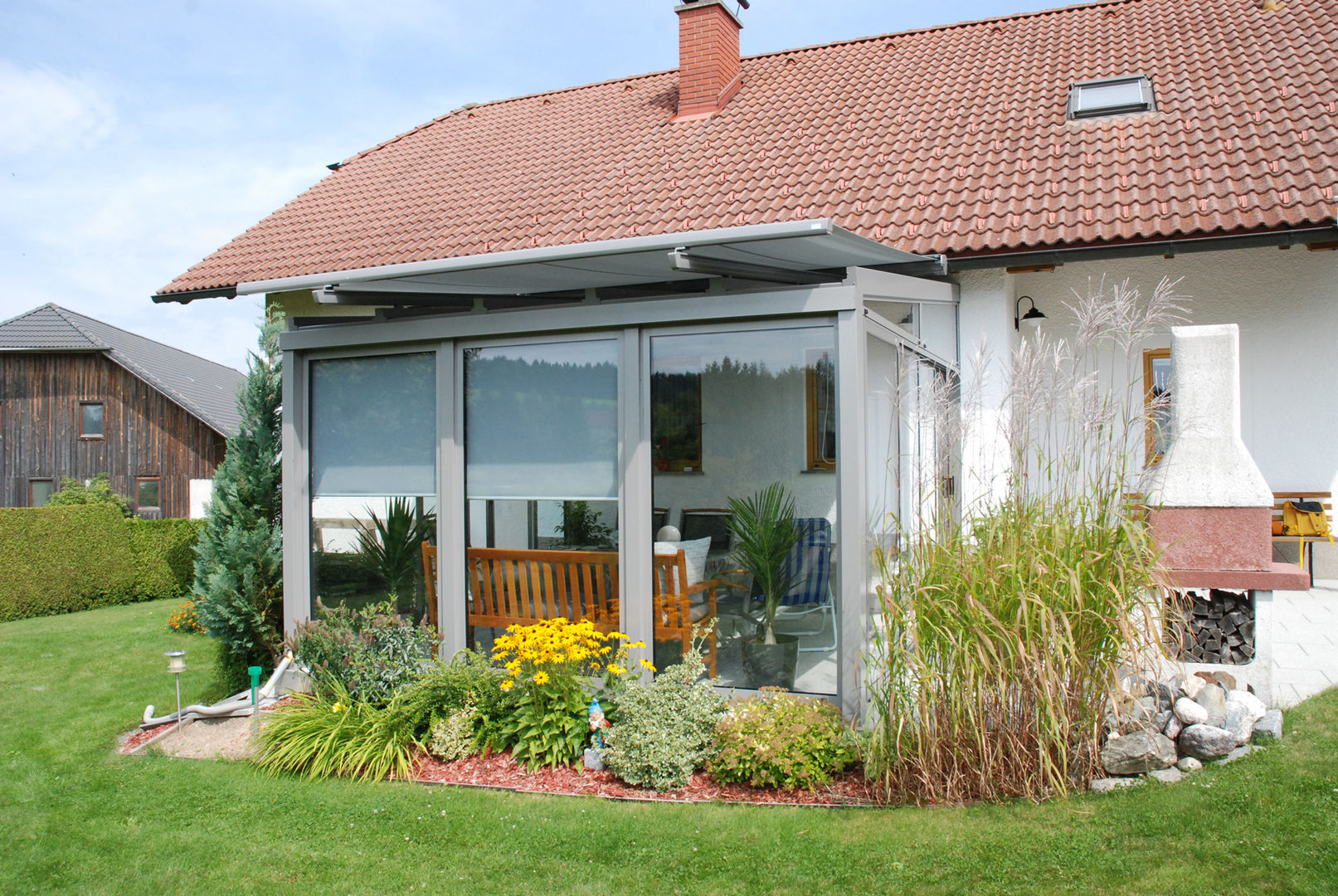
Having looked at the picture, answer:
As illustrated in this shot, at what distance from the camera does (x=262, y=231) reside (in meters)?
11.2

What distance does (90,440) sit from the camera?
23.7 m

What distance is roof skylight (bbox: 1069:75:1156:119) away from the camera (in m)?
8.80

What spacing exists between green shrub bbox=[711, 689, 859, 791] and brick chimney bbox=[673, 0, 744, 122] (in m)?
8.30

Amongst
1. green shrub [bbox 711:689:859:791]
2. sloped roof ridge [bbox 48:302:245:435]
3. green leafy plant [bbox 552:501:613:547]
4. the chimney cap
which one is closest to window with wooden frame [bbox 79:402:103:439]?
sloped roof ridge [bbox 48:302:245:435]

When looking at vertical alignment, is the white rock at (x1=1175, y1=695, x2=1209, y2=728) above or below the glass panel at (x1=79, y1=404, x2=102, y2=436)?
below

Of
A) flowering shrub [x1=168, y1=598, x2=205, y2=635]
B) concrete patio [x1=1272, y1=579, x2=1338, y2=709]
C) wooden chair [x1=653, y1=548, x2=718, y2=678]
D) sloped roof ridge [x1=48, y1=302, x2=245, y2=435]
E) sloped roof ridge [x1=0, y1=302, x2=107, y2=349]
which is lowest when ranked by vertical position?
flowering shrub [x1=168, y1=598, x2=205, y2=635]

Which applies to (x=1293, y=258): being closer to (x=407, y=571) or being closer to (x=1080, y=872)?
(x=1080, y=872)

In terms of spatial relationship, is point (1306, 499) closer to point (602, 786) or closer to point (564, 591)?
point (564, 591)

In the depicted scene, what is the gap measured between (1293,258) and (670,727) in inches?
256

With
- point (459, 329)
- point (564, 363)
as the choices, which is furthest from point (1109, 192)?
point (459, 329)

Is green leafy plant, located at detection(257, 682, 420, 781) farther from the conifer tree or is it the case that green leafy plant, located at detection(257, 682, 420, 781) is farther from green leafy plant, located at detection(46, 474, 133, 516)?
green leafy plant, located at detection(46, 474, 133, 516)

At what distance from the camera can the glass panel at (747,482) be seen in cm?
500

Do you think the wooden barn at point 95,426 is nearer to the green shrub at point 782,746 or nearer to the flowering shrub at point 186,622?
the flowering shrub at point 186,622

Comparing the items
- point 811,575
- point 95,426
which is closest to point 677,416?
point 811,575
